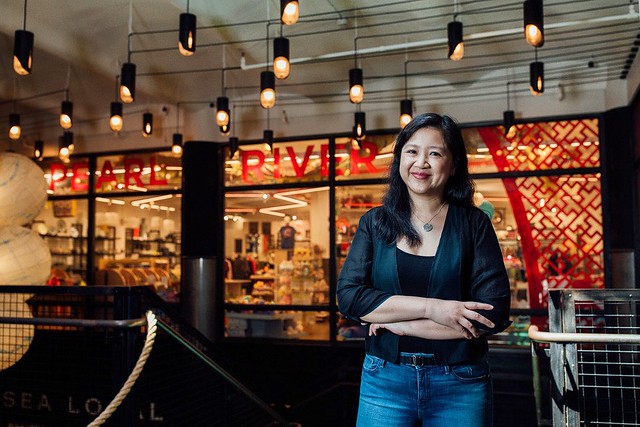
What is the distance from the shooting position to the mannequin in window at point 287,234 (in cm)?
881

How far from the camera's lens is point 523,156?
312 inches

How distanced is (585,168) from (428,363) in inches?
262

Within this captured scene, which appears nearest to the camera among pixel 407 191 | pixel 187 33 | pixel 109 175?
pixel 407 191

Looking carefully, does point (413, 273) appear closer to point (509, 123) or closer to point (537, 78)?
point (537, 78)

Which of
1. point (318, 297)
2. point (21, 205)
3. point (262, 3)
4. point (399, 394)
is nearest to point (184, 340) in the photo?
point (399, 394)

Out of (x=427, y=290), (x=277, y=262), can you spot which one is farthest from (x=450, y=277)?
(x=277, y=262)

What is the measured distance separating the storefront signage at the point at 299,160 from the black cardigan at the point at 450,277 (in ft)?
21.8

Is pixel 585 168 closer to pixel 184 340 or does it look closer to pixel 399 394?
pixel 184 340

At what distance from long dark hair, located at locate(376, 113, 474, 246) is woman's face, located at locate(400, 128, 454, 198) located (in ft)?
0.08

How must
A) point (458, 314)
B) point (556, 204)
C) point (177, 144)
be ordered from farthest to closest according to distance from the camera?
point (177, 144) < point (556, 204) < point (458, 314)

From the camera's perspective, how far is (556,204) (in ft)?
25.5

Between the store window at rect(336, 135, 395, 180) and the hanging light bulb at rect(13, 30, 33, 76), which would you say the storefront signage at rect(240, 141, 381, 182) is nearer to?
the store window at rect(336, 135, 395, 180)

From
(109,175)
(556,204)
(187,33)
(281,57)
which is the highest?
(187,33)

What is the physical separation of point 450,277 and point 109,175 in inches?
349
